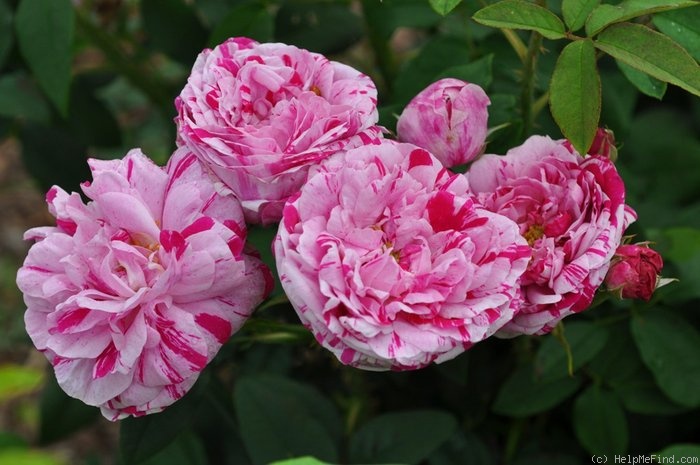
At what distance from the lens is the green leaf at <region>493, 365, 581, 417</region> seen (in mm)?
1156

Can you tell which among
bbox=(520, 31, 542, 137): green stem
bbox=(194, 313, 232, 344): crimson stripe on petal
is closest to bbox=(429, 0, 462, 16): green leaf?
bbox=(520, 31, 542, 137): green stem

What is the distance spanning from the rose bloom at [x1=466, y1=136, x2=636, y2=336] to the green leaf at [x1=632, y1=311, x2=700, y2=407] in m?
0.39

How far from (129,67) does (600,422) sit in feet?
3.08

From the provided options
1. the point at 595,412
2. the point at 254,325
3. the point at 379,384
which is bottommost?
the point at 379,384

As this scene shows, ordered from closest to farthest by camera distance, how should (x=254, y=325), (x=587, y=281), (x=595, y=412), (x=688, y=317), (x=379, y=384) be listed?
(x=587, y=281)
(x=254, y=325)
(x=595, y=412)
(x=688, y=317)
(x=379, y=384)

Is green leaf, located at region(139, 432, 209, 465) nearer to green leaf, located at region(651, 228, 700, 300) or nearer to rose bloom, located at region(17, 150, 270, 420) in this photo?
rose bloom, located at region(17, 150, 270, 420)

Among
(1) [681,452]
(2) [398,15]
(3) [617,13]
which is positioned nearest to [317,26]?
(2) [398,15]

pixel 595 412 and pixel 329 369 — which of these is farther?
pixel 329 369

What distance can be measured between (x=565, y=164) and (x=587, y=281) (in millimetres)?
117

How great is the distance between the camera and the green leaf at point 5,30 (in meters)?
1.31

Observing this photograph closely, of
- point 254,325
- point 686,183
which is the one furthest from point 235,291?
point 686,183

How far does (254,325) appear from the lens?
888mm

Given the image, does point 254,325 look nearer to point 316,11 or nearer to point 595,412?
point 595,412

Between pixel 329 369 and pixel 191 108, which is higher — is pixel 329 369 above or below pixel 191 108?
below
